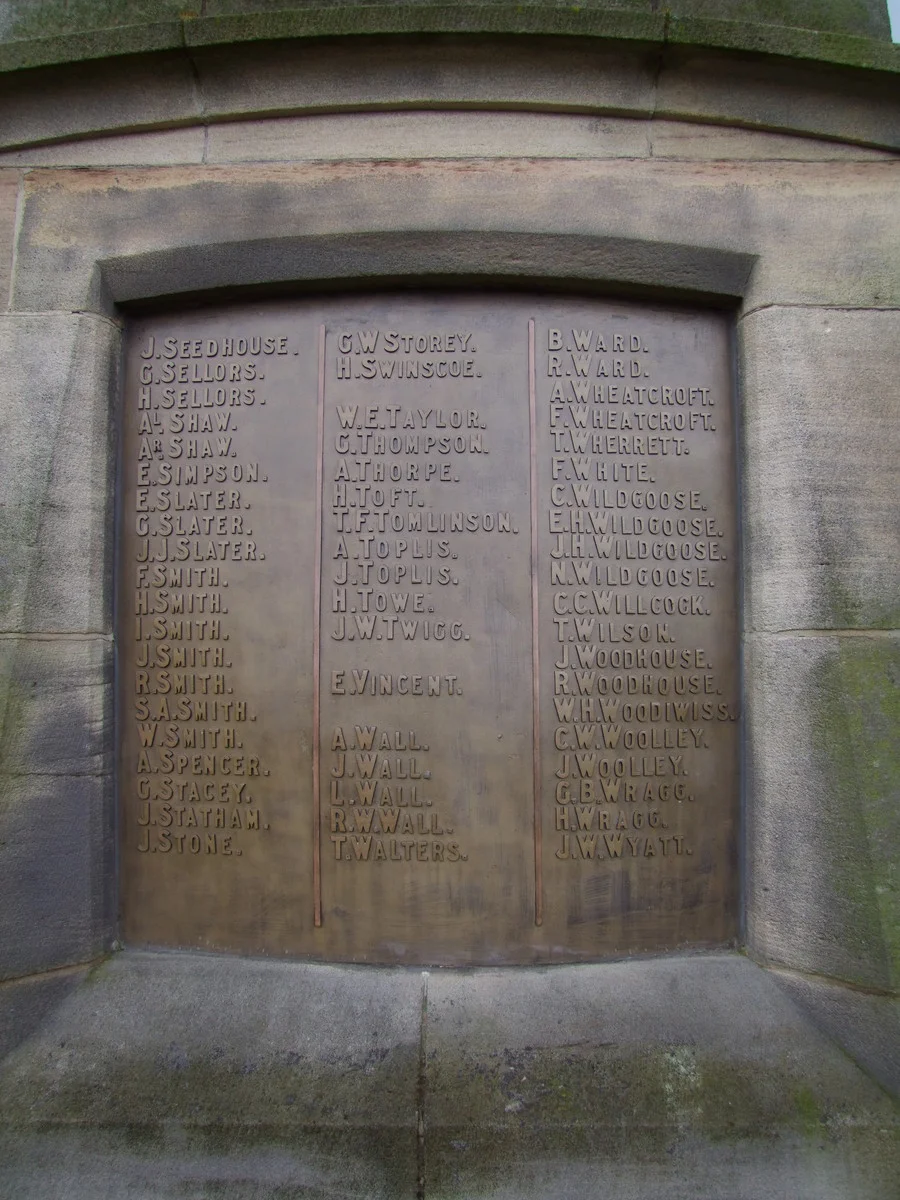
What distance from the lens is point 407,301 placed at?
356 cm

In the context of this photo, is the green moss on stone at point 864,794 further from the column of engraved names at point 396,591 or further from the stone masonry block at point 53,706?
the stone masonry block at point 53,706

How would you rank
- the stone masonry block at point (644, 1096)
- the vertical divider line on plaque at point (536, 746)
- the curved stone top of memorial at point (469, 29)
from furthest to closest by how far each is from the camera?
1. the vertical divider line on plaque at point (536, 746)
2. the curved stone top of memorial at point (469, 29)
3. the stone masonry block at point (644, 1096)

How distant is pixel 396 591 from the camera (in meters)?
3.44

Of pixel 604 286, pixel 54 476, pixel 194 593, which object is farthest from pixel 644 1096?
pixel 54 476

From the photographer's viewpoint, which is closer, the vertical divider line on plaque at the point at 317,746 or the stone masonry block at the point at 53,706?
the stone masonry block at the point at 53,706

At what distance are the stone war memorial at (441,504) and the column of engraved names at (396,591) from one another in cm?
2

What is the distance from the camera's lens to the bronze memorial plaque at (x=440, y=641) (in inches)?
134

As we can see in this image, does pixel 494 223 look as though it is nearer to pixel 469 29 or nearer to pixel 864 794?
pixel 469 29

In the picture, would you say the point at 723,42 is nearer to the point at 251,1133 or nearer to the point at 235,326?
the point at 235,326

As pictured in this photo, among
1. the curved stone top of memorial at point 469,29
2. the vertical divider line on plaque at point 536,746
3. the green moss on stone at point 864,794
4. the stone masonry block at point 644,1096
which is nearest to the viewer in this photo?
the stone masonry block at point 644,1096

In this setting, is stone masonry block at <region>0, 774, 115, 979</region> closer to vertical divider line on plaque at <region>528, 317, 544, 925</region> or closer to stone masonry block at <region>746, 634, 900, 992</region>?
vertical divider line on plaque at <region>528, 317, 544, 925</region>

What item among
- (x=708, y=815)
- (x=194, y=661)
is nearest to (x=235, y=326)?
(x=194, y=661)

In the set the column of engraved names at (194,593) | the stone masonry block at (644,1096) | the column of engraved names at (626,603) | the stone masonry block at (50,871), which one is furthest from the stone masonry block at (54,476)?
the stone masonry block at (644,1096)

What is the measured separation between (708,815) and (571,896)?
0.74m
